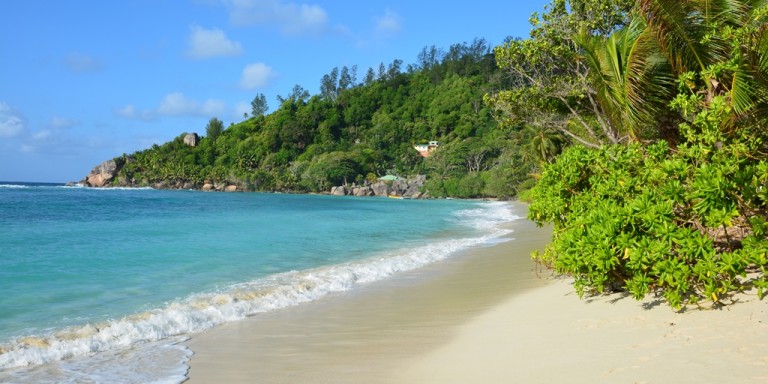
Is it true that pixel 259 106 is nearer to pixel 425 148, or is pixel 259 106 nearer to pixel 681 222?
pixel 425 148

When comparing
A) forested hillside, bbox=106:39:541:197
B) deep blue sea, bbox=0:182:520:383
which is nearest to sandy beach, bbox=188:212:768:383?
deep blue sea, bbox=0:182:520:383

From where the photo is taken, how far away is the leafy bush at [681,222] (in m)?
4.83

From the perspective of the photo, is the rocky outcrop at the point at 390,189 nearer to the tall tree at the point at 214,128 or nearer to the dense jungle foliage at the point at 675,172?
the tall tree at the point at 214,128

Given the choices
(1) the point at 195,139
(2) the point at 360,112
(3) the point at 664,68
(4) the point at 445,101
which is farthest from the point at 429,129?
(3) the point at 664,68

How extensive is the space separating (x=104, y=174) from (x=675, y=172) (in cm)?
13584

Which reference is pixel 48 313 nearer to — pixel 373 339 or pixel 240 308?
pixel 240 308

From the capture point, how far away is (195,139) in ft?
434

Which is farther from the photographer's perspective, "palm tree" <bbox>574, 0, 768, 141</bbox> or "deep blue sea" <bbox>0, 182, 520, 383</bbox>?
"palm tree" <bbox>574, 0, 768, 141</bbox>

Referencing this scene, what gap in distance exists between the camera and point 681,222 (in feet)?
18.8

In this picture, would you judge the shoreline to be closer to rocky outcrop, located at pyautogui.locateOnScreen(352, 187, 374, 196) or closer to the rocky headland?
the rocky headland

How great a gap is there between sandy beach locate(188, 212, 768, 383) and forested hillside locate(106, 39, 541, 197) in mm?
79335

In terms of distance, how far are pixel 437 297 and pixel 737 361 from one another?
5.16 meters

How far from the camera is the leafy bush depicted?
4.83m

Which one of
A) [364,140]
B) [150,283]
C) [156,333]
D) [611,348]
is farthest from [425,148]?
[611,348]
